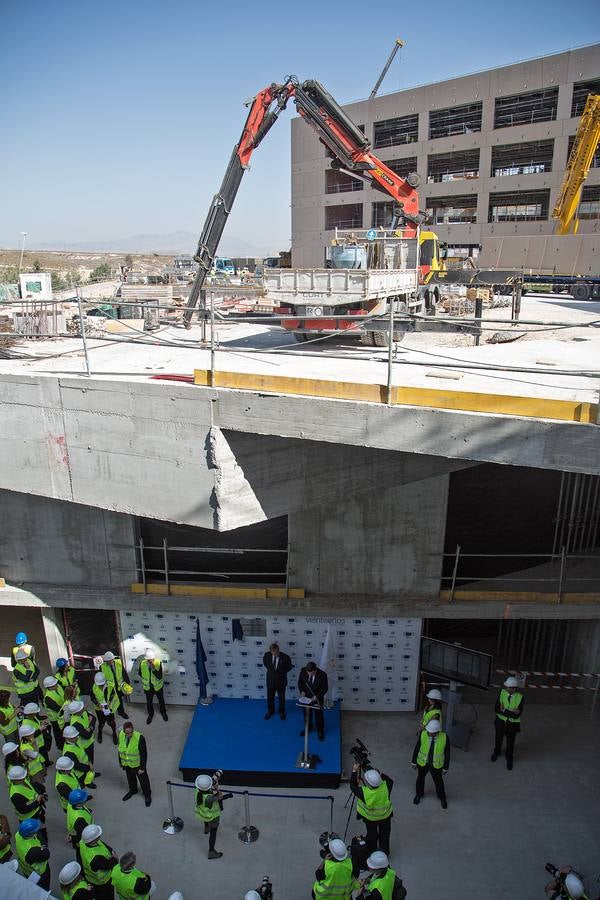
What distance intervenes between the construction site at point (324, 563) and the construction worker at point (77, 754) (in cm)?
73

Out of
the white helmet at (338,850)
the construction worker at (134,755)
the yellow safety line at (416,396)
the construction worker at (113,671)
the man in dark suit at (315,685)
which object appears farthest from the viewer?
the construction worker at (113,671)

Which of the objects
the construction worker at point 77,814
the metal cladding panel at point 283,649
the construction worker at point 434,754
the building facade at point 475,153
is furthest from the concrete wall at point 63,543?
the building facade at point 475,153

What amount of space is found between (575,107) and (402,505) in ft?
124

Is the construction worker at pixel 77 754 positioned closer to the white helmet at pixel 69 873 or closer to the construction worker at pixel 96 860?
the construction worker at pixel 96 860

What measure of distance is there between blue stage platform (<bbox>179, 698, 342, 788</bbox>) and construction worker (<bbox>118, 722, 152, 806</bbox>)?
0.57 meters

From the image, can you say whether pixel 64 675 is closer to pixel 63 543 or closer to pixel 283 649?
pixel 63 543

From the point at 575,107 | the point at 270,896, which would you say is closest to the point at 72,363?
the point at 270,896

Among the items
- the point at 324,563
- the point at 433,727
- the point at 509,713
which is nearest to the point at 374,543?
the point at 324,563

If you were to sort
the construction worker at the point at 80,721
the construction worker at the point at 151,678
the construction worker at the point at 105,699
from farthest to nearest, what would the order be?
the construction worker at the point at 151,678 < the construction worker at the point at 105,699 < the construction worker at the point at 80,721

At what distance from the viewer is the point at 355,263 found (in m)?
12.0

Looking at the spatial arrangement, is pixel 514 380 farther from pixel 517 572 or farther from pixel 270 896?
pixel 270 896

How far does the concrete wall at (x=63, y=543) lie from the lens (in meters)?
10.1

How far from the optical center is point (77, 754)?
8219 mm

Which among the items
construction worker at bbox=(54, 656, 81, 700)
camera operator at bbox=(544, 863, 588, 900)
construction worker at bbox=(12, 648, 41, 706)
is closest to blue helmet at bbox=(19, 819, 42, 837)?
construction worker at bbox=(54, 656, 81, 700)
